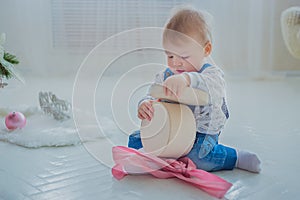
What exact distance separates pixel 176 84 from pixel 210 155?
19cm

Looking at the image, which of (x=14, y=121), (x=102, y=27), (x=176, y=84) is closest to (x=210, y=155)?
(x=176, y=84)

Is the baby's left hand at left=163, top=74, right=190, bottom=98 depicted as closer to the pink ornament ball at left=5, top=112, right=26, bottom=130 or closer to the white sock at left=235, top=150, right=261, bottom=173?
the white sock at left=235, top=150, right=261, bottom=173

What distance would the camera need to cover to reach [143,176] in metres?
0.84

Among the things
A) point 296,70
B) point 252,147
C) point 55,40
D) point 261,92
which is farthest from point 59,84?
point 296,70

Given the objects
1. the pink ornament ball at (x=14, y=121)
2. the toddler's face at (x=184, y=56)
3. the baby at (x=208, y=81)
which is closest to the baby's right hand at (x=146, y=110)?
the baby at (x=208, y=81)

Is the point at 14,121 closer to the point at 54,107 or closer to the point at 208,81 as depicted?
the point at 54,107

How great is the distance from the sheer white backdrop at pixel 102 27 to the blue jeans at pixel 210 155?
1.54 meters

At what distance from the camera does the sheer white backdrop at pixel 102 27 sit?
2.36m

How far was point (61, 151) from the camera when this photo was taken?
3.32ft

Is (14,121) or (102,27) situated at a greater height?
(102,27)

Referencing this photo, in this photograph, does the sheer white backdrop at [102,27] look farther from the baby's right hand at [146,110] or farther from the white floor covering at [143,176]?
the baby's right hand at [146,110]

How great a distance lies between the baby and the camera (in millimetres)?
848

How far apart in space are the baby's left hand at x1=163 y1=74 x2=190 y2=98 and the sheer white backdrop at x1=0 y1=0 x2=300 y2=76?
1.58 metres

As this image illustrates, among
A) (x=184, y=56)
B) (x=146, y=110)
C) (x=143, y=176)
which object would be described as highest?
(x=184, y=56)
